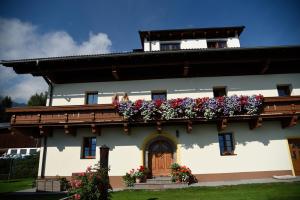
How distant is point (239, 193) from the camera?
9609mm

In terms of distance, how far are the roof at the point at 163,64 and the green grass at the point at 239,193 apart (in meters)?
7.10

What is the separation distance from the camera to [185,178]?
41.1 feet

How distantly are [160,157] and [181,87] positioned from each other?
454 centimetres

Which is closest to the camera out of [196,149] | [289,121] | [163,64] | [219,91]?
[289,121]

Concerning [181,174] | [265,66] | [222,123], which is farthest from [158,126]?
[265,66]

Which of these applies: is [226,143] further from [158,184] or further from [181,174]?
[158,184]

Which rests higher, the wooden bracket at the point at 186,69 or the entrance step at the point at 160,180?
the wooden bracket at the point at 186,69

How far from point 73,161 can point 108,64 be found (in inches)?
244

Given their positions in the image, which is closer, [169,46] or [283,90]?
[283,90]

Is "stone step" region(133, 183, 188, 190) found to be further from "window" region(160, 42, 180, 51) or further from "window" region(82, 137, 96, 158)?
"window" region(160, 42, 180, 51)

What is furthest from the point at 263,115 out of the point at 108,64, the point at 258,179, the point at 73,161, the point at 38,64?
the point at 38,64

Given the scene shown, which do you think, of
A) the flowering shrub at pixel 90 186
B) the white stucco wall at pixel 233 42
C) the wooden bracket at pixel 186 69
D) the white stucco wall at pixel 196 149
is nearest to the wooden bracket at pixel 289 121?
the white stucco wall at pixel 196 149

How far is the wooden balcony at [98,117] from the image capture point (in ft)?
43.2

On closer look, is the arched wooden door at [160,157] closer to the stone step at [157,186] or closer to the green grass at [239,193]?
the stone step at [157,186]
